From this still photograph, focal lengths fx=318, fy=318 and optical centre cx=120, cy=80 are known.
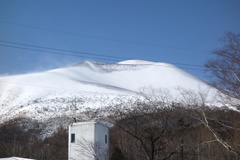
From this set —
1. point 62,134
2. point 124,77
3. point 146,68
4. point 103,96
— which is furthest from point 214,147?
point 146,68

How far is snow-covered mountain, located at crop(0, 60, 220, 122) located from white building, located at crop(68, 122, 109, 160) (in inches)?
1019

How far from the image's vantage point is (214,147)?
35625 mm

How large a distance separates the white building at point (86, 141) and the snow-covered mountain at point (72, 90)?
84.9 ft

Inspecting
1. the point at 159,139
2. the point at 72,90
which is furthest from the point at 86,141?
the point at 72,90

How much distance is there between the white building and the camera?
87.0ft

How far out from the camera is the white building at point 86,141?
87.0 feet

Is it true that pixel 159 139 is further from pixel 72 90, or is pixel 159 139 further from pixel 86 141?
pixel 72 90

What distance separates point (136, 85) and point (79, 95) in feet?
105

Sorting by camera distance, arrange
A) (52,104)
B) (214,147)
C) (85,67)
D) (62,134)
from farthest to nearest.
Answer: (85,67) → (52,104) → (62,134) → (214,147)

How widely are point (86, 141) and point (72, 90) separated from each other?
63659 millimetres

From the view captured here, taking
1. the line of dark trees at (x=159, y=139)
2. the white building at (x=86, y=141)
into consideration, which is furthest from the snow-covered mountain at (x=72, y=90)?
the white building at (x=86, y=141)

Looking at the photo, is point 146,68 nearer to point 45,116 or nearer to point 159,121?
point 45,116

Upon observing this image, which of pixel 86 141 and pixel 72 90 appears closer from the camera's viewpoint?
pixel 86 141

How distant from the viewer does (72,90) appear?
295 feet
